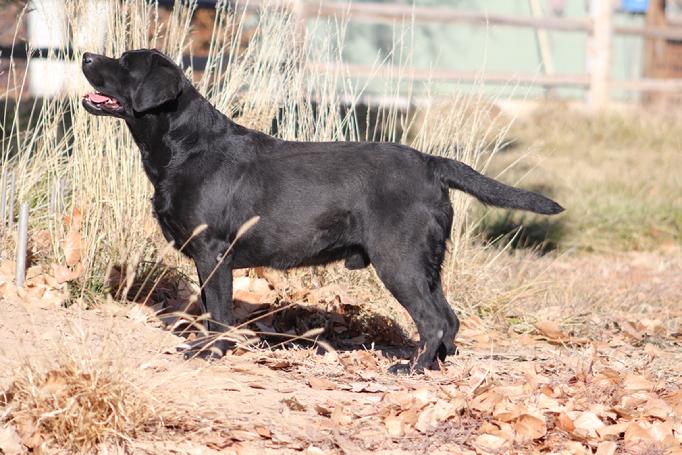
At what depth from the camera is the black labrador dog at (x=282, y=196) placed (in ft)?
14.6

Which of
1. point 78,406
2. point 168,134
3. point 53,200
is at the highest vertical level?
point 168,134

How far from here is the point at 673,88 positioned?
49.0 ft

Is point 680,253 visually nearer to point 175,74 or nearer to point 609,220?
point 609,220

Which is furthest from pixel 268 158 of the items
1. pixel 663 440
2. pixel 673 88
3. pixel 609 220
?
pixel 673 88

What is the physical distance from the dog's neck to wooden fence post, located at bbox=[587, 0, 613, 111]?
10316 millimetres

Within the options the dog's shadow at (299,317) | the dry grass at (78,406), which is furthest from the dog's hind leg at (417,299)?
the dry grass at (78,406)

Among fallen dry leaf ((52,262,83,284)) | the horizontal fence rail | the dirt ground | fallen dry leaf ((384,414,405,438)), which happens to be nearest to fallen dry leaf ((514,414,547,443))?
the dirt ground

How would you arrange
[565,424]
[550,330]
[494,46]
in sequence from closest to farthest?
[565,424]
[550,330]
[494,46]

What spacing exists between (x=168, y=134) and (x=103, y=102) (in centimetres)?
32

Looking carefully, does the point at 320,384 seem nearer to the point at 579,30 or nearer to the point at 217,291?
the point at 217,291

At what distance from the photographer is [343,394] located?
13.2 feet

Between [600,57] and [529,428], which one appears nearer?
[529,428]

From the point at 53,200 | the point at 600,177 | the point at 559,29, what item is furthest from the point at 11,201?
the point at 559,29

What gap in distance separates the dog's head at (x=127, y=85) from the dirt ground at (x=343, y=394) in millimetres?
894
